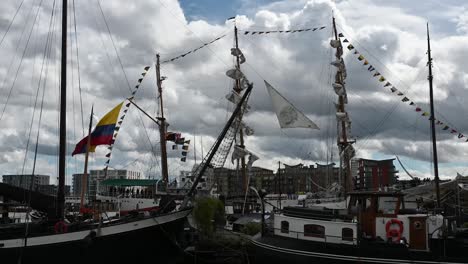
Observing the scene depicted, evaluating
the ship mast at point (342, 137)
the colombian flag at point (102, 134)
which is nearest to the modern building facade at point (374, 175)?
the ship mast at point (342, 137)

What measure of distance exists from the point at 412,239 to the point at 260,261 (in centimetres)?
841

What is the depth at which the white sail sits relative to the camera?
31.3 meters

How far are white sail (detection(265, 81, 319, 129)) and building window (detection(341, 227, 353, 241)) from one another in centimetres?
712

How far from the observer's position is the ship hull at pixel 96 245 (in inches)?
1016

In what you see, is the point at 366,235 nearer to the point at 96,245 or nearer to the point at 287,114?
the point at 287,114

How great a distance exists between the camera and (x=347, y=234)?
84.3ft

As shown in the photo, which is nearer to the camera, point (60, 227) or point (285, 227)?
point (60, 227)

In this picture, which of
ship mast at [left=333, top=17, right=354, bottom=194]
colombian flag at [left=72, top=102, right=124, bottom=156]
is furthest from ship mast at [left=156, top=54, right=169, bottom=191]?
colombian flag at [left=72, top=102, right=124, bottom=156]

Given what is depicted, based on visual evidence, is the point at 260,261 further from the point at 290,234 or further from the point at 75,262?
the point at 75,262

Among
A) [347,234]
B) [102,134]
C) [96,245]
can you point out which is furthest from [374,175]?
[96,245]

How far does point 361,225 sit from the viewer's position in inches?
1010

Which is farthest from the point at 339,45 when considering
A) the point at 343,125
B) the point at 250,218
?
the point at 250,218

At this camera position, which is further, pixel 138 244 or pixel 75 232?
pixel 138 244

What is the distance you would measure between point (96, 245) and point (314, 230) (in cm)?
1107
